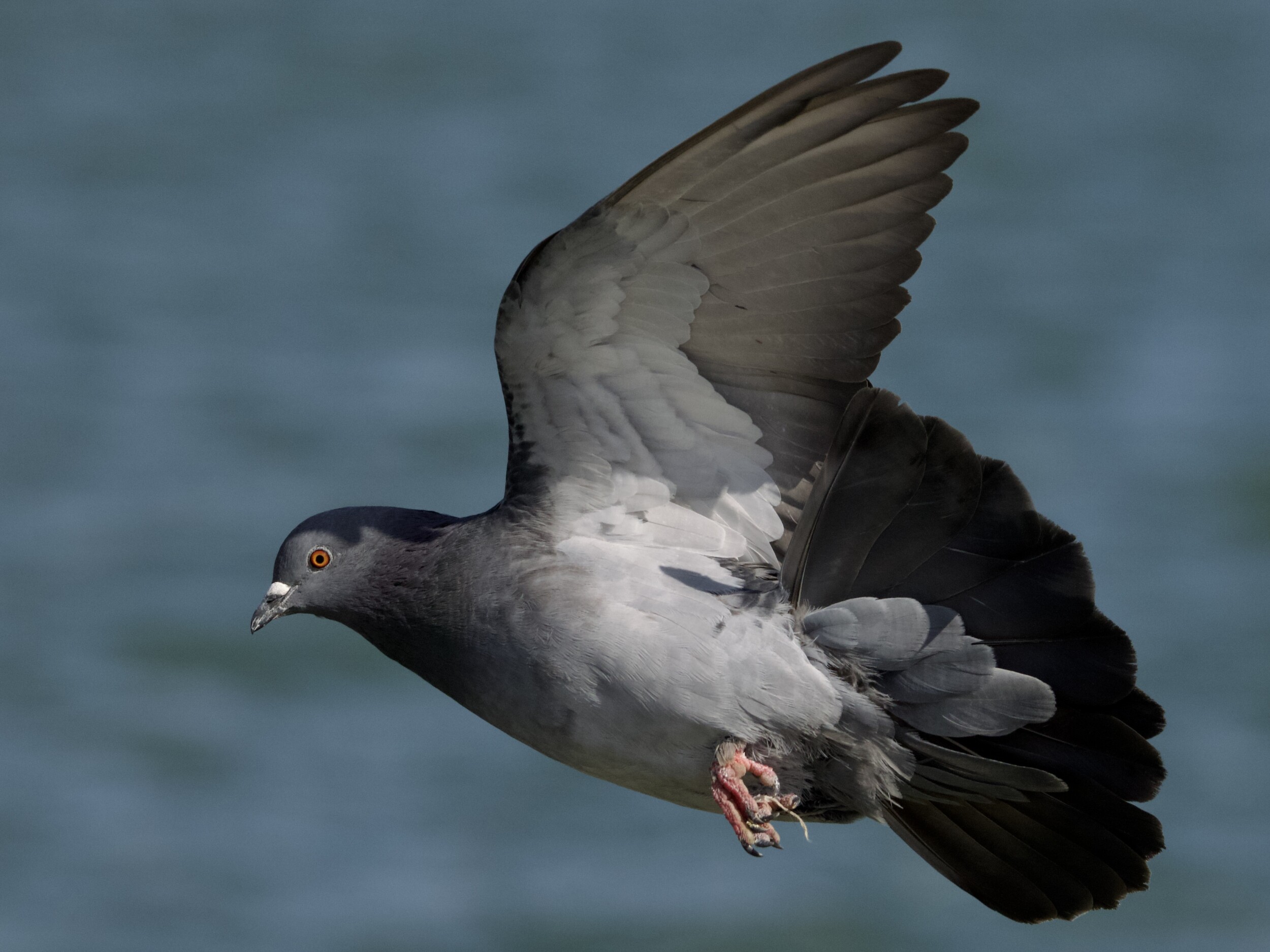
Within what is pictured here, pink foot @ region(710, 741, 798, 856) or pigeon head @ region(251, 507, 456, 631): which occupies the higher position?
pigeon head @ region(251, 507, 456, 631)

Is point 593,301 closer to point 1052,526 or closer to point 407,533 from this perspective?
point 407,533

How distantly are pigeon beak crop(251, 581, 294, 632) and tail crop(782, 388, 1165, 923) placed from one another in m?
2.36

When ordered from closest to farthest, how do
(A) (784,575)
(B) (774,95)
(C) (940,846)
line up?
1. (B) (774,95)
2. (A) (784,575)
3. (C) (940,846)

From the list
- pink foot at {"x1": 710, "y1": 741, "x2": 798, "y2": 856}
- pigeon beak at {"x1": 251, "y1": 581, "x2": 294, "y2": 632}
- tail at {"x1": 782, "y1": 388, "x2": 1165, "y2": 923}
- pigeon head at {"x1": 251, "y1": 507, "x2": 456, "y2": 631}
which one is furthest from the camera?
pigeon beak at {"x1": 251, "y1": 581, "x2": 294, "y2": 632}

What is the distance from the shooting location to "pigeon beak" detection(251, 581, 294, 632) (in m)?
6.99

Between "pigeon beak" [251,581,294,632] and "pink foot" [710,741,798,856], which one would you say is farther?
"pigeon beak" [251,581,294,632]

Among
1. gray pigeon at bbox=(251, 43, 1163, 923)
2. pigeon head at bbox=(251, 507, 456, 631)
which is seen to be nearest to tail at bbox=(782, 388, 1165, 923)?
gray pigeon at bbox=(251, 43, 1163, 923)

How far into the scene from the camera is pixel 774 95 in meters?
5.71

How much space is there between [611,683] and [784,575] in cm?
82

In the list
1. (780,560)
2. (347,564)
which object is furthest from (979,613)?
(347,564)

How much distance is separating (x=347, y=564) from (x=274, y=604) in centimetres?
40

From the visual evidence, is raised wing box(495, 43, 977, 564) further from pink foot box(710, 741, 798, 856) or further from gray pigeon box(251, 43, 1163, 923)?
pink foot box(710, 741, 798, 856)

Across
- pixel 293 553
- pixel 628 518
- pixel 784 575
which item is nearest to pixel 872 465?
pixel 784 575

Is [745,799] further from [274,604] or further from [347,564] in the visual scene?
[274,604]
